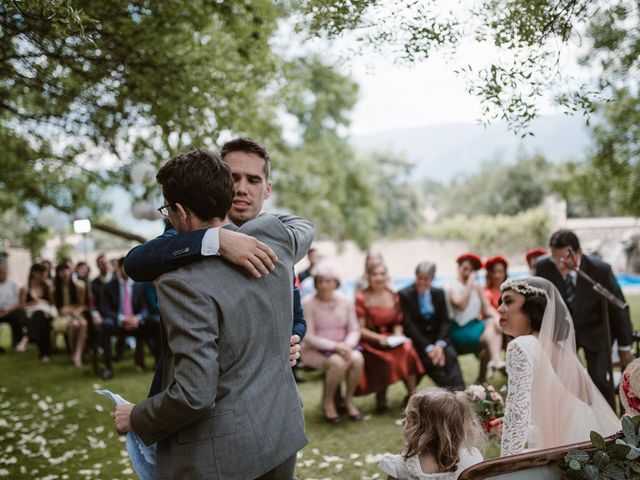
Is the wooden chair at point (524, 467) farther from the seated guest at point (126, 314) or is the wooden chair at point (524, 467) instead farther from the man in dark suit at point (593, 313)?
the seated guest at point (126, 314)

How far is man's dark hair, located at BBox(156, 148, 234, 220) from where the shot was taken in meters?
1.66

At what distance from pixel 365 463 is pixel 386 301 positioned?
7.52 feet

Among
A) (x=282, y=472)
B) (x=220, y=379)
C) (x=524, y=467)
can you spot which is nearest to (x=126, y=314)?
(x=282, y=472)

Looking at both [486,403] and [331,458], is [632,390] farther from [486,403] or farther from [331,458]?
[331,458]

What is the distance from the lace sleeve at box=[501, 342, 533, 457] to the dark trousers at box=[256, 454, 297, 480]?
142cm

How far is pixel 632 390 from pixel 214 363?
174 centimetres

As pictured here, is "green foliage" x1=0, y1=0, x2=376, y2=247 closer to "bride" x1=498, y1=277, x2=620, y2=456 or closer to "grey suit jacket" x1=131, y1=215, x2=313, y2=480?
"grey suit jacket" x1=131, y1=215, x2=313, y2=480

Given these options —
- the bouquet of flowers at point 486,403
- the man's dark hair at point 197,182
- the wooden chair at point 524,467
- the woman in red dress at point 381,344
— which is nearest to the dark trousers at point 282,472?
the wooden chair at point 524,467

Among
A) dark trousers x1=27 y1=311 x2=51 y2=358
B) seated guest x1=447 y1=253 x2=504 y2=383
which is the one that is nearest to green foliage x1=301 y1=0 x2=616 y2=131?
seated guest x1=447 y1=253 x2=504 y2=383

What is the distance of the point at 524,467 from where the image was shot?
1930mm

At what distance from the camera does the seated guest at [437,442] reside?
2512 millimetres

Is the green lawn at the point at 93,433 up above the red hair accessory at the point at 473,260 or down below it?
below

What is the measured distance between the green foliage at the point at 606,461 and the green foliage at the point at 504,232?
95.4 feet

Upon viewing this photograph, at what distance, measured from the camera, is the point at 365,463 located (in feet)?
14.7
